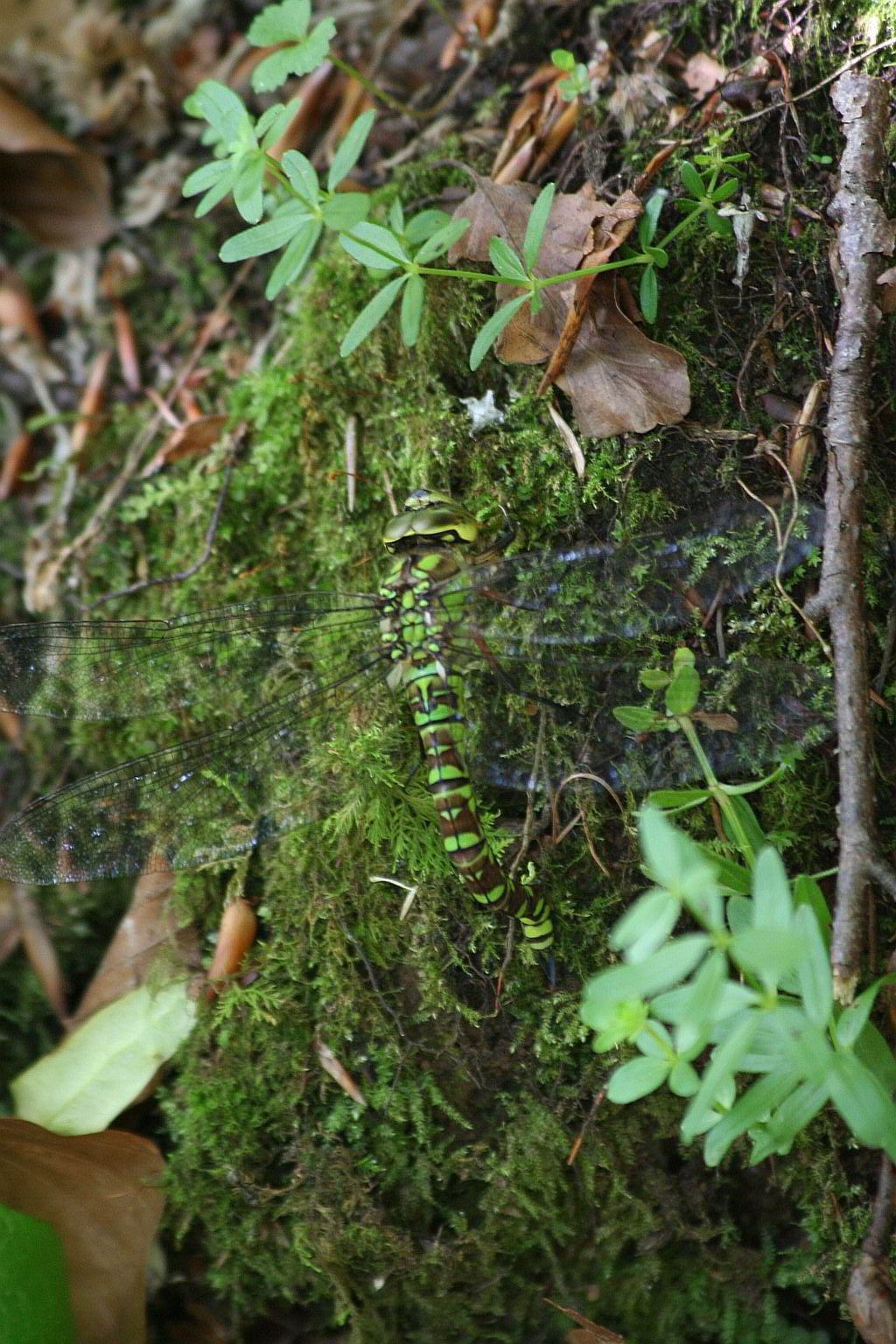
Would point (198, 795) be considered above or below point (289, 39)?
below

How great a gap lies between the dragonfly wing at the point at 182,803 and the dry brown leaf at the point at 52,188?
6.30ft

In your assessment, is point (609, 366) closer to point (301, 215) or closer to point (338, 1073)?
point (301, 215)

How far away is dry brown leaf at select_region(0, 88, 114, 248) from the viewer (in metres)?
3.03

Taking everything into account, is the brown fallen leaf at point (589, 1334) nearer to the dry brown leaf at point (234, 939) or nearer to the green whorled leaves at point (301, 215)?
the dry brown leaf at point (234, 939)

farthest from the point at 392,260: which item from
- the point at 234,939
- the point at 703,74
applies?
the point at 234,939

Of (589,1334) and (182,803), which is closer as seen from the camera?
(589,1334)

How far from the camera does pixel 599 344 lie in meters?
2.04

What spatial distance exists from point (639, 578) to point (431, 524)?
449mm

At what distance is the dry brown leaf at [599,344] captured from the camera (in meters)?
2.00

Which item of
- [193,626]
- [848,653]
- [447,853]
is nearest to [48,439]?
[193,626]

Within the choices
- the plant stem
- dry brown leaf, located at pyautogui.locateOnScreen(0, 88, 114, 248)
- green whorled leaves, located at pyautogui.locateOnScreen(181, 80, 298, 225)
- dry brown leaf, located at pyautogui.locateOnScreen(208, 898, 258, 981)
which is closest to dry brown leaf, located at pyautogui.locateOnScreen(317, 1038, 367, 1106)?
dry brown leaf, located at pyautogui.locateOnScreen(208, 898, 258, 981)

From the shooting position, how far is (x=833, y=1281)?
76.0 inches

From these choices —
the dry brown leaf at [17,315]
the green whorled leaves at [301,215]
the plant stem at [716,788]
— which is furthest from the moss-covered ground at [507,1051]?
the dry brown leaf at [17,315]

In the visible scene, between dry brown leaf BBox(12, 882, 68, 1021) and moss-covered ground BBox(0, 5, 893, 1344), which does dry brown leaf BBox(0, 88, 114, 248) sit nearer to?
moss-covered ground BBox(0, 5, 893, 1344)
